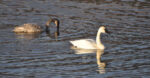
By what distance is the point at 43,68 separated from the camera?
13.2 metres

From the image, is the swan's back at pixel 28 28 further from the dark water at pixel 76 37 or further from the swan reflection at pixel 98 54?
the swan reflection at pixel 98 54

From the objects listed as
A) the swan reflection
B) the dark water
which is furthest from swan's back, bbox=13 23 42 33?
the swan reflection

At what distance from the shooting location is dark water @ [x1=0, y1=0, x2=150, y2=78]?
42.9 feet

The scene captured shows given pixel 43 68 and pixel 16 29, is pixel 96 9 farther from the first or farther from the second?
pixel 43 68

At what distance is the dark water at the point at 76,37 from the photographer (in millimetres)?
13086

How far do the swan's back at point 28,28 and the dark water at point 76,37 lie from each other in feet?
1.43

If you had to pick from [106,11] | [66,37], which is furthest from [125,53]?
[106,11]

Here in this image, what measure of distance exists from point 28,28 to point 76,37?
9.07 feet

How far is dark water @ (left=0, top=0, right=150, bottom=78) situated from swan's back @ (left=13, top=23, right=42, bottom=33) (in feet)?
1.43

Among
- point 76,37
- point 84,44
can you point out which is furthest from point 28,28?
point 84,44

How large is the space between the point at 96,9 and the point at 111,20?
8.68ft

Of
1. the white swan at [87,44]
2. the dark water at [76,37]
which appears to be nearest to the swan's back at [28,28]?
the dark water at [76,37]

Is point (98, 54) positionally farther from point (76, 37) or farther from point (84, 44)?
point (76, 37)

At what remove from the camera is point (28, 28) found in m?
19.4
